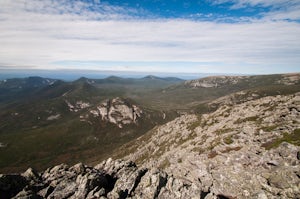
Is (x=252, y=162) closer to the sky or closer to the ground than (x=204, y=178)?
closer to the sky

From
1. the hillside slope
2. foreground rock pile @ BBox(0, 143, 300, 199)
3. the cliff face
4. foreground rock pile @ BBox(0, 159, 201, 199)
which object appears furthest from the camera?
the hillside slope

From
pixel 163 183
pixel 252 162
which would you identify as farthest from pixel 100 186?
pixel 252 162

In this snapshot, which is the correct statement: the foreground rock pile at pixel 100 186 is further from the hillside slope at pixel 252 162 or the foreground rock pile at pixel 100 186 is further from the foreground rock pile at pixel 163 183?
the hillside slope at pixel 252 162

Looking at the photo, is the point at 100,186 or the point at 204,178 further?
the point at 204,178

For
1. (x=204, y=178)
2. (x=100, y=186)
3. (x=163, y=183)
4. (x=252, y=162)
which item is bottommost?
(x=204, y=178)

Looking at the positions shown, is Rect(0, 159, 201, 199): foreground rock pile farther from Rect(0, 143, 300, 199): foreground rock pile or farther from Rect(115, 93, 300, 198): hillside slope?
Rect(115, 93, 300, 198): hillside slope

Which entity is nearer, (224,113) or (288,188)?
(288,188)

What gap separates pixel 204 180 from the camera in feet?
160

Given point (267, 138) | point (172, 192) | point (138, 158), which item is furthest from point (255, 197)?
point (138, 158)

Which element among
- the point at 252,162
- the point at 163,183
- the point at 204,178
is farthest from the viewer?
the point at 204,178

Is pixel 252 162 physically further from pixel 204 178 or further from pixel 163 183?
pixel 163 183

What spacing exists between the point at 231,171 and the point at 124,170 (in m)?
24.9

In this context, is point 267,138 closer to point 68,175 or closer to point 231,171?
point 231,171

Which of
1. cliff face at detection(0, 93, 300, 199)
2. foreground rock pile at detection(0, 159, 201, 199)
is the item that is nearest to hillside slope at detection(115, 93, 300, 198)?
cliff face at detection(0, 93, 300, 199)
